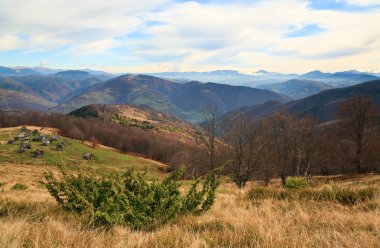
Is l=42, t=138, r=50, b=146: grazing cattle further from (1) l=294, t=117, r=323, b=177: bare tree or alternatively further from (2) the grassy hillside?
(1) l=294, t=117, r=323, b=177: bare tree

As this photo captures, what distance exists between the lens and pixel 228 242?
155 inches

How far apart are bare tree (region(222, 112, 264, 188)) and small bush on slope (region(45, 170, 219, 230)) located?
1009 inches

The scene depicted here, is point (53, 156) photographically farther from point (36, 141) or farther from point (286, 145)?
point (286, 145)

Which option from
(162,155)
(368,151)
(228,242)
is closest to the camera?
(228,242)

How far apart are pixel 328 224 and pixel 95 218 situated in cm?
371

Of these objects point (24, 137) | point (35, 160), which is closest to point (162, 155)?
A: point (24, 137)

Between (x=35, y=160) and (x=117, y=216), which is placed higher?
(x=117, y=216)

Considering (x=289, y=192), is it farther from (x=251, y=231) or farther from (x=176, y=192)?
(x=251, y=231)

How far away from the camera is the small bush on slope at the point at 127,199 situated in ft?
17.2

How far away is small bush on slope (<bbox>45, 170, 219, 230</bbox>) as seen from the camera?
5242 mm

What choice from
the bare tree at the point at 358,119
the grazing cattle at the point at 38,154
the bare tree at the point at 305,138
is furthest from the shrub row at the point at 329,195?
the grazing cattle at the point at 38,154

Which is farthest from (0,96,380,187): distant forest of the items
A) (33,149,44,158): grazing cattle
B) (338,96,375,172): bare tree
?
(33,149,44,158): grazing cattle

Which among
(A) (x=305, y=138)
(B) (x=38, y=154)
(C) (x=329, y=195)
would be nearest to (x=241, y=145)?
(A) (x=305, y=138)

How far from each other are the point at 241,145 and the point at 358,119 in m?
22.8
